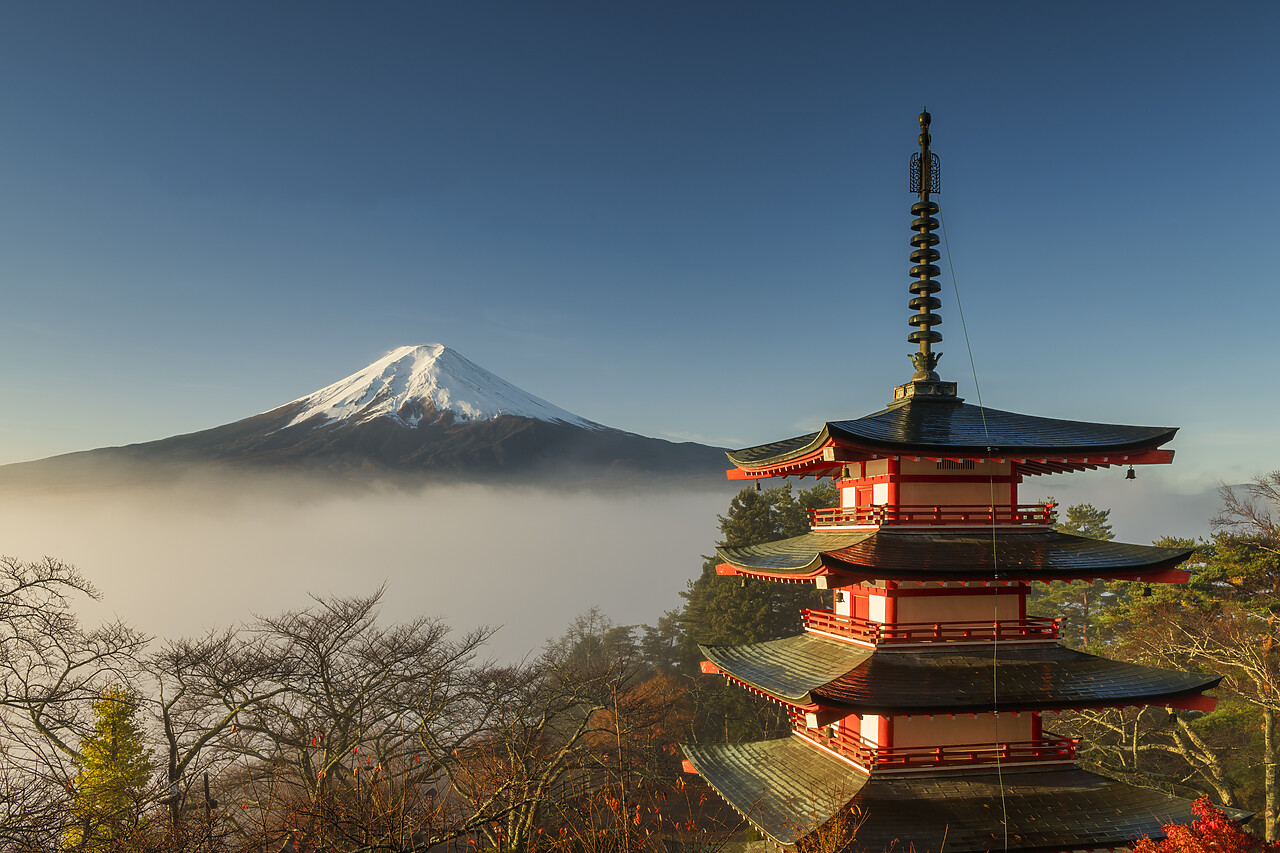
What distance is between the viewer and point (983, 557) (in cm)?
1194

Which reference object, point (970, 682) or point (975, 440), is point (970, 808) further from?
point (975, 440)

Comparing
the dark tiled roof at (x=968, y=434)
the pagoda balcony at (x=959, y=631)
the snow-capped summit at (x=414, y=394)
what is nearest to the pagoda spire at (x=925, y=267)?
the dark tiled roof at (x=968, y=434)

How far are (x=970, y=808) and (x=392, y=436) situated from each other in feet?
556

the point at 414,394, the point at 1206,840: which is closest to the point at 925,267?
the point at 1206,840

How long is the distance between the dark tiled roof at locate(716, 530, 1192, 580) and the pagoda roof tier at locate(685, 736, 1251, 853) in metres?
3.43

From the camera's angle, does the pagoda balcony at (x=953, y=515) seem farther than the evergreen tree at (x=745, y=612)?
No

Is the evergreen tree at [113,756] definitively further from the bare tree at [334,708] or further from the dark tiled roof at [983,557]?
the dark tiled roof at [983,557]

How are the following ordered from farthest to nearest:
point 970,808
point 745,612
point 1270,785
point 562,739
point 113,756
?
point 745,612 → point 562,739 → point 1270,785 → point 113,756 → point 970,808

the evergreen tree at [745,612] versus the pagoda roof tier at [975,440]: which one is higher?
the pagoda roof tier at [975,440]

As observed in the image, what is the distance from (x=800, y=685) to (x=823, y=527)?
3.51 m

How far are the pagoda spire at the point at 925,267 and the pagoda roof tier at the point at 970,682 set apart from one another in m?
4.95

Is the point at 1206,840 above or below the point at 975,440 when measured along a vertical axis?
below

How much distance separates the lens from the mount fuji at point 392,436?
154125mm

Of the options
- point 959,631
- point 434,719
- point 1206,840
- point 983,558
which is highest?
point 983,558
